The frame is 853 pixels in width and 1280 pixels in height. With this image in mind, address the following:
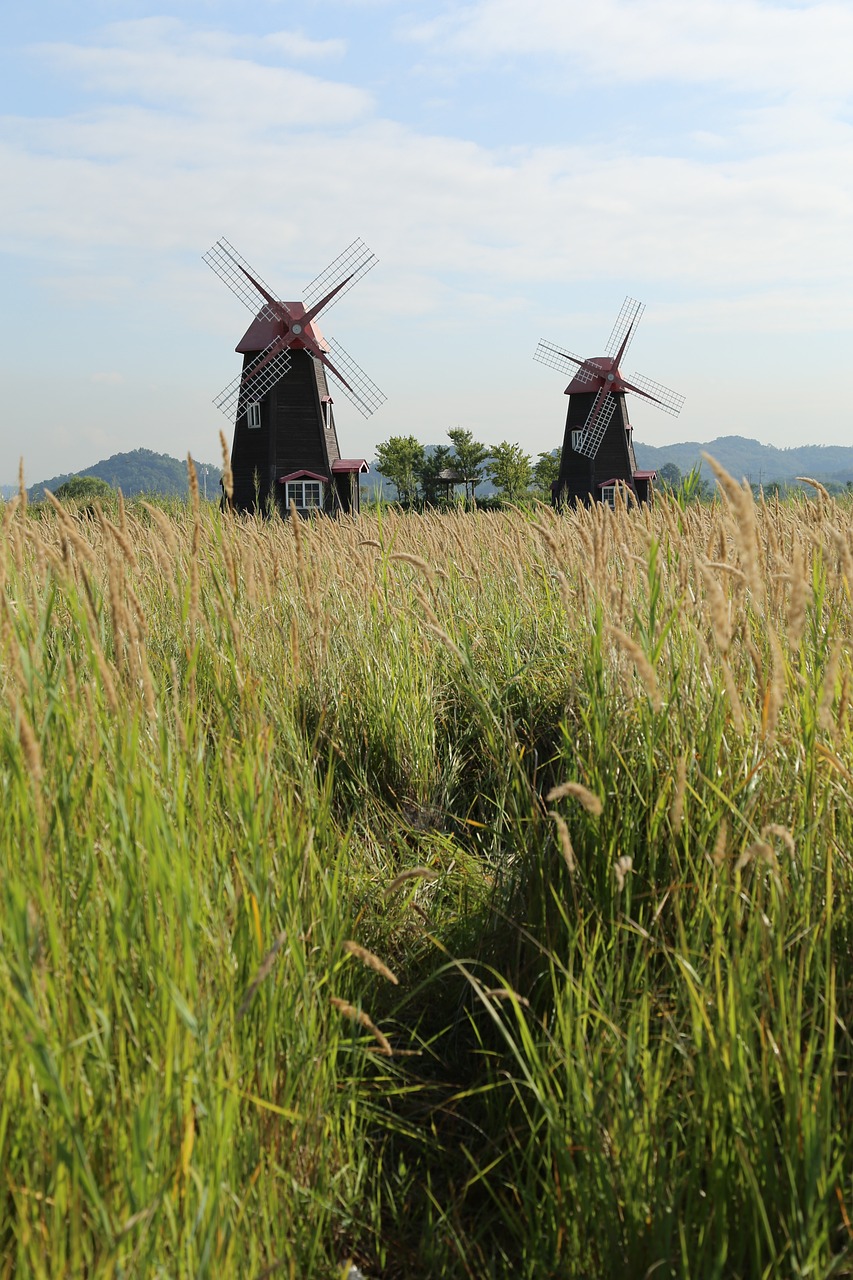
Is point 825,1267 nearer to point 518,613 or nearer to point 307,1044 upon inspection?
point 307,1044

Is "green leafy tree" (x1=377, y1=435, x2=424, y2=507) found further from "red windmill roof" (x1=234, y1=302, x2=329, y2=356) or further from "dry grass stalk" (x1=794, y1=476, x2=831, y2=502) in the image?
"dry grass stalk" (x1=794, y1=476, x2=831, y2=502)

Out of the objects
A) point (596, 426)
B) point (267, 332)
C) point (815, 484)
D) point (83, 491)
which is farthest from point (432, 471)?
point (815, 484)

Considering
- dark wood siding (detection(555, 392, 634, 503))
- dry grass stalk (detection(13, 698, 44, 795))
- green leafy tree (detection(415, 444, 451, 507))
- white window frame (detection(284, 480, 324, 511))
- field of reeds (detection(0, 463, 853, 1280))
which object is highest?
green leafy tree (detection(415, 444, 451, 507))

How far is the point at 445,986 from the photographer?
259 centimetres

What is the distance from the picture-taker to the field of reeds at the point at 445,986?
4.59 feet

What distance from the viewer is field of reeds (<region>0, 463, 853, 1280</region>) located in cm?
140

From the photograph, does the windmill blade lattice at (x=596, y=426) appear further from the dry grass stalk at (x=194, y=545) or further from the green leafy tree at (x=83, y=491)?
the dry grass stalk at (x=194, y=545)

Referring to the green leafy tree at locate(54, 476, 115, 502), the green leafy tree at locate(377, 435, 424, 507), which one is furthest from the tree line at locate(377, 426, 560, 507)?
the green leafy tree at locate(54, 476, 115, 502)

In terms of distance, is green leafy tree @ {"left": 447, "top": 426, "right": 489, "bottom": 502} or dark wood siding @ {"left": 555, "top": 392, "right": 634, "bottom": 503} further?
green leafy tree @ {"left": 447, "top": 426, "right": 489, "bottom": 502}

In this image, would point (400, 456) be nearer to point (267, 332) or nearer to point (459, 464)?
point (459, 464)

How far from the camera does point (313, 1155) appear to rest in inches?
70.6

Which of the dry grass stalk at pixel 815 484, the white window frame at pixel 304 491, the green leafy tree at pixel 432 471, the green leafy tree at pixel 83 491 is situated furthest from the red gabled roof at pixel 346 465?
the green leafy tree at pixel 432 471

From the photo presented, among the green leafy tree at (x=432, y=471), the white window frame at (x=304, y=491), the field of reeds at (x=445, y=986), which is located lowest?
the field of reeds at (x=445, y=986)

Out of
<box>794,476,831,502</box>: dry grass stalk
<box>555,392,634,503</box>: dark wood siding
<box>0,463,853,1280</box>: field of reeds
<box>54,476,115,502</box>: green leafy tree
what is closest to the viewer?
<box>0,463,853,1280</box>: field of reeds
